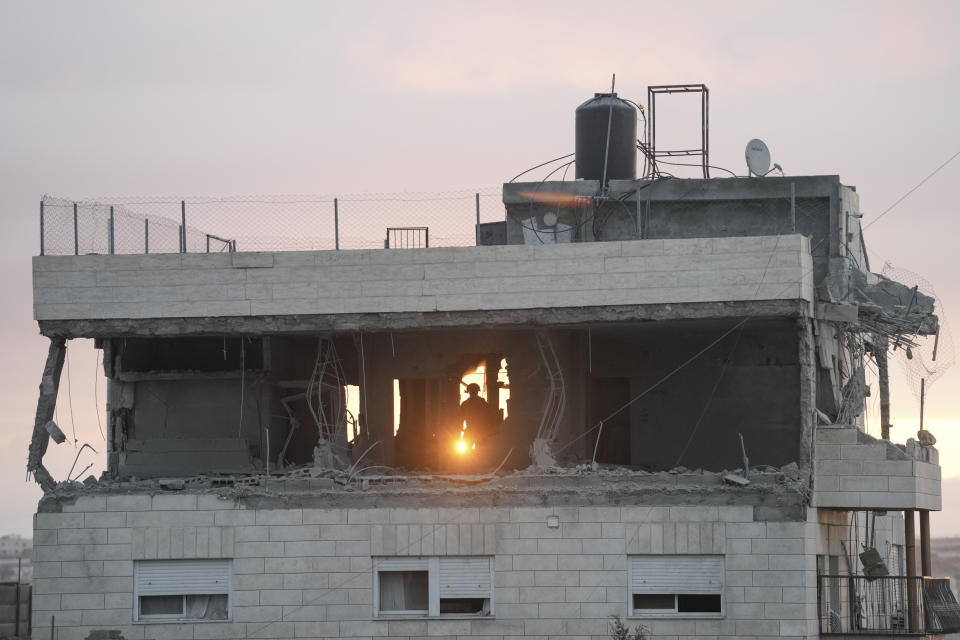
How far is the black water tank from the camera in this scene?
34.8m

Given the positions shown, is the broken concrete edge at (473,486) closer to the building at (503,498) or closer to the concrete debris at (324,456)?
the building at (503,498)

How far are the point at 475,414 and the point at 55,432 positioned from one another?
803cm

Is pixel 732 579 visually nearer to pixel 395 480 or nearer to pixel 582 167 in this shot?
pixel 395 480

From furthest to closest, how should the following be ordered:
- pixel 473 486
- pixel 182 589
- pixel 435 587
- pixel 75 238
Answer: pixel 75 238 → pixel 182 589 → pixel 473 486 → pixel 435 587

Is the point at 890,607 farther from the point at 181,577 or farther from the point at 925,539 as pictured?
the point at 181,577

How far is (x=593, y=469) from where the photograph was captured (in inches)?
1089

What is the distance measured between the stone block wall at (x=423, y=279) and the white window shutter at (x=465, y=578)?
415cm

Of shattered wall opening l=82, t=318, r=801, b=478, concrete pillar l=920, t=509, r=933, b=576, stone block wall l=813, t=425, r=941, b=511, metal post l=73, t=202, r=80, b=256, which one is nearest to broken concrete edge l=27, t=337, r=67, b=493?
metal post l=73, t=202, r=80, b=256

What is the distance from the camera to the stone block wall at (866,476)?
28.0 m

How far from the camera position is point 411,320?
28.1 m

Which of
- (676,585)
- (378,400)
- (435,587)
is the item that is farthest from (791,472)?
(378,400)

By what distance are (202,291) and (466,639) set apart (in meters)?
7.29

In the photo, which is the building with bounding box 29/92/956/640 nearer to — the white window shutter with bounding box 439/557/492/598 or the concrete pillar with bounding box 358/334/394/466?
the white window shutter with bounding box 439/557/492/598

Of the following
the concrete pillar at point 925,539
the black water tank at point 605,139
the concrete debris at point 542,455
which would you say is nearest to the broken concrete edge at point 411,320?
the concrete debris at point 542,455
